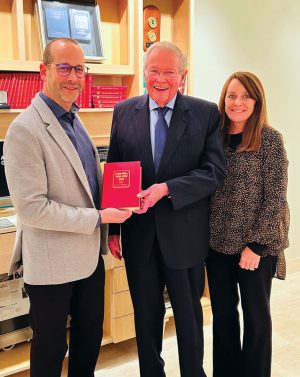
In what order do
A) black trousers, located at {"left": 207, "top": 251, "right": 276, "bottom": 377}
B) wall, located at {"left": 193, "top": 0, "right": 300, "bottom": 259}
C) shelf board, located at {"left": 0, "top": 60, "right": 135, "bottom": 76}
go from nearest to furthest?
black trousers, located at {"left": 207, "top": 251, "right": 276, "bottom": 377}, shelf board, located at {"left": 0, "top": 60, "right": 135, "bottom": 76}, wall, located at {"left": 193, "top": 0, "right": 300, "bottom": 259}

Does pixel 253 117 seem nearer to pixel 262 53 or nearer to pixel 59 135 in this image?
pixel 59 135

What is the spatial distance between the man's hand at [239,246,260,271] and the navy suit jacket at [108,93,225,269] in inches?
6.9

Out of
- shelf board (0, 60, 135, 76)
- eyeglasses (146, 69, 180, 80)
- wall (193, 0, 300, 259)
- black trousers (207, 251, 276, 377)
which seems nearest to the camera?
eyeglasses (146, 69, 180, 80)

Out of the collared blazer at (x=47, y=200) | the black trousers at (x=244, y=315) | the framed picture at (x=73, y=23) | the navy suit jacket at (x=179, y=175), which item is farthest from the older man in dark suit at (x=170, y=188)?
the framed picture at (x=73, y=23)

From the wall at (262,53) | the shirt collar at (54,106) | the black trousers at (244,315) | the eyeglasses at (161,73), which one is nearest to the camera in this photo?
the shirt collar at (54,106)

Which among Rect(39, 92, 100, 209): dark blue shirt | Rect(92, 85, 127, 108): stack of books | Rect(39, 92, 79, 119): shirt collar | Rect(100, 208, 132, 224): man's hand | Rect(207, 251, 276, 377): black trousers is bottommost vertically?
Rect(207, 251, 276, 377): black trousers

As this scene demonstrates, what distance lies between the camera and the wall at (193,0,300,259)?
3279 millimetres

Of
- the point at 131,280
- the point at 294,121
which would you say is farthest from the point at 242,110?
the point at 294,121

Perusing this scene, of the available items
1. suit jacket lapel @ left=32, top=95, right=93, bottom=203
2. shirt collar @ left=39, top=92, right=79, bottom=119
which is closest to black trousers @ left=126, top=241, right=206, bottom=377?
suit jacket lapel @ left=32, top=95, right=93, bottom=203

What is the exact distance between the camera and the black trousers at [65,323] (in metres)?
1.64

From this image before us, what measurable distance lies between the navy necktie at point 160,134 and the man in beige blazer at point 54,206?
0.27 metres

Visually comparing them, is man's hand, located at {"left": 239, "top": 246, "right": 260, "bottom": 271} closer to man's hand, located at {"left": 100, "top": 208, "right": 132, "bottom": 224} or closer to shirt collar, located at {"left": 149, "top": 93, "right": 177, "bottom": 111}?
man's hand, located at {"left": 100, "top": 208, "right": 132, "bottom": 224}

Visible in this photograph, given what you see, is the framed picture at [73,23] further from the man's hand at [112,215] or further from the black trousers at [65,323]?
the black trousers at [65,323]

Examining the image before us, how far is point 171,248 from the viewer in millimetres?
1800
